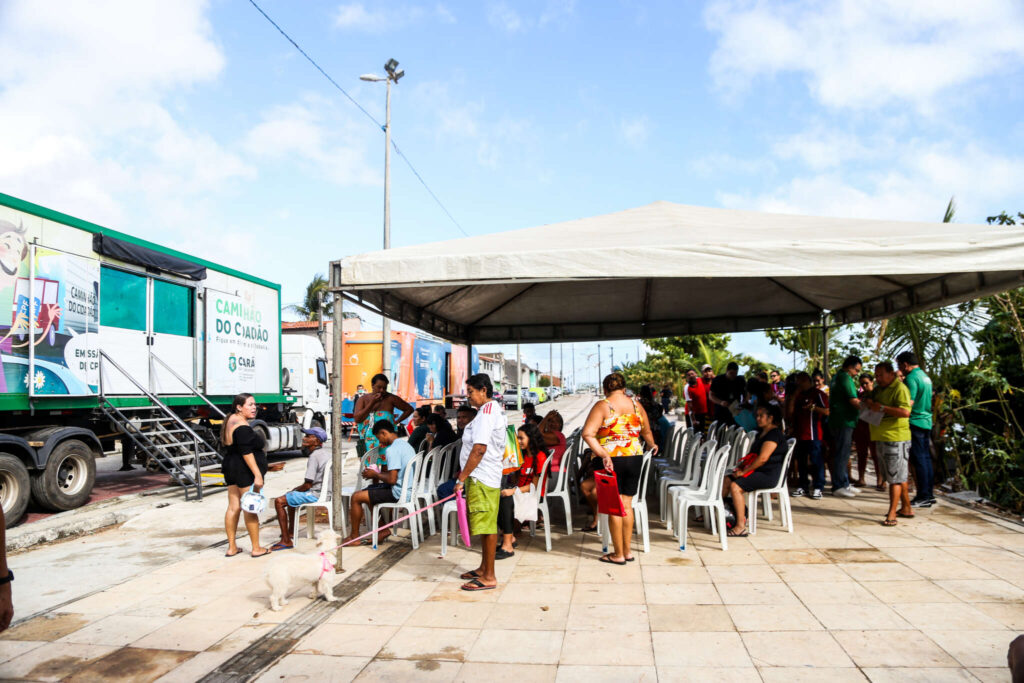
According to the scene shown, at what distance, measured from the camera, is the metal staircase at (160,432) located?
8.91 meters

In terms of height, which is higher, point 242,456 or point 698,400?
point 698,400

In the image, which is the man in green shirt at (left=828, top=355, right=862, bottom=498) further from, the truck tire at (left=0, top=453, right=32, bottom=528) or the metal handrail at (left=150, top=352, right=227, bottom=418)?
the truck tire at (left=0, top=453, right=32, bottom=528)

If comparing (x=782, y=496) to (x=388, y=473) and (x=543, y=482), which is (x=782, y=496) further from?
(x=388, y=473)

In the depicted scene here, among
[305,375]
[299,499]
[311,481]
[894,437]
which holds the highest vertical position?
[305,375]

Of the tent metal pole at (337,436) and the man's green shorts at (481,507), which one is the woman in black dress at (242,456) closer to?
the tent metal pole at (337,436)

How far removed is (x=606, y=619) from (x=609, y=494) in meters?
1.15

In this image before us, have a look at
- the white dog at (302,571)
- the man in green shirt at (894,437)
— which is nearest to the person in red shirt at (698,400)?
the man in green shirt at (894,437)

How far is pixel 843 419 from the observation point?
7863 mm

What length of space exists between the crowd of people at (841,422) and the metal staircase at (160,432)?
23.6 ft

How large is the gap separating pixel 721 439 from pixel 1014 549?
3.43 m

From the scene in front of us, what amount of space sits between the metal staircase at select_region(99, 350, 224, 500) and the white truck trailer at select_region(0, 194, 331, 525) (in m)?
0.02

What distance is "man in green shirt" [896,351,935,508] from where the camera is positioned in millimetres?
6637

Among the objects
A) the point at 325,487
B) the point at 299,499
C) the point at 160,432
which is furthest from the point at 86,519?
the point at 325,487

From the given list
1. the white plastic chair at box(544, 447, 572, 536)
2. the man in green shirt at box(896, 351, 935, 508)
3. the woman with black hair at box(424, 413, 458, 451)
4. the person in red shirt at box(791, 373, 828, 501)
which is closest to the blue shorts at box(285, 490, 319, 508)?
the woman with black hair at box(424, 413, 458, 451)
